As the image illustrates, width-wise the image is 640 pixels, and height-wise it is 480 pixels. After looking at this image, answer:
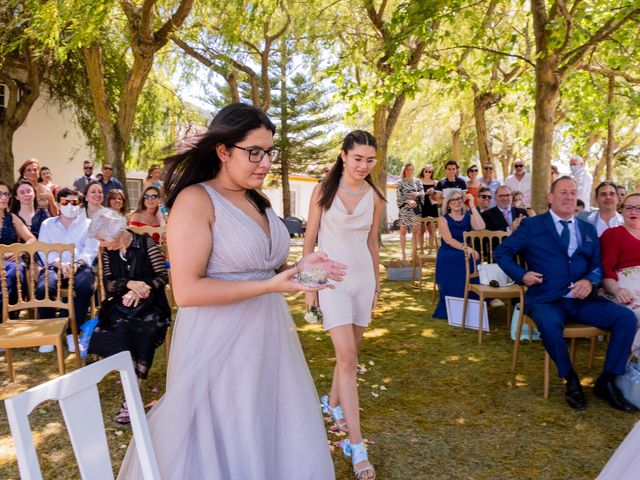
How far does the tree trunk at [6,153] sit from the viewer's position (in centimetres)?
1349

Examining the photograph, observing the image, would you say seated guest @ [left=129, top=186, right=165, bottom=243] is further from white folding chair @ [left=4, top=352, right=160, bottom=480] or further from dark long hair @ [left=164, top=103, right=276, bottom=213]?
white folding chair @ [left=4, top=352, right=160, bottom=480]

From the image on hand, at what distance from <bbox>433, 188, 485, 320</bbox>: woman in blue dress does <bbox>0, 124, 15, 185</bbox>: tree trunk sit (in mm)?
11691

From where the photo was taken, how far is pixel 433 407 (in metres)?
4.20

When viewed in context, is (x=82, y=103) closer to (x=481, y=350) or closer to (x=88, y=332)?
(x=88, y=332)

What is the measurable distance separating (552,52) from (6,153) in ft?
43.7

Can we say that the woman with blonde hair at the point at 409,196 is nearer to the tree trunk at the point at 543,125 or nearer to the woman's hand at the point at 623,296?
the tree trunk at the point at 543,125

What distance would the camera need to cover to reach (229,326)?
199 cm

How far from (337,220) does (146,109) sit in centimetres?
1343

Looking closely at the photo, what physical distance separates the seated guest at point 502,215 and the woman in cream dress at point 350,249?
432 centimetres

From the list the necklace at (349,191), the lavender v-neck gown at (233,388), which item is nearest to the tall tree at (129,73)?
the necklace at (349,191)

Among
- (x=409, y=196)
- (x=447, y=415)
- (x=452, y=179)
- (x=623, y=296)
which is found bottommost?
(x=447, y=415)

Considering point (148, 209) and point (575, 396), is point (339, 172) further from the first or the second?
point (148, 209)

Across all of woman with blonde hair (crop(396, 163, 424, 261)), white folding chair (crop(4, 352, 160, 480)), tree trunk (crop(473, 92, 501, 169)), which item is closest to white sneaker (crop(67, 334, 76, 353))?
white folding chair (crop(4, 352, 160, 480))

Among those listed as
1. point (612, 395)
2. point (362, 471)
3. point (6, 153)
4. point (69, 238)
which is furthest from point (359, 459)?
point (6, 153)
